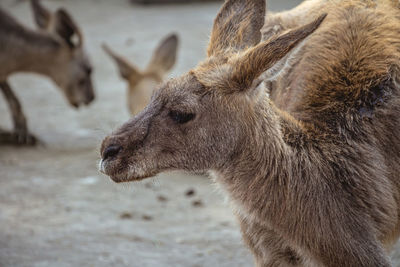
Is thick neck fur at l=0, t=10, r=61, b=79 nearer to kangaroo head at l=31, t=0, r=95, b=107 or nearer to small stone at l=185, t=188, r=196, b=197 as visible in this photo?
kangaroo head at l=31, t=0, r=95, b=107

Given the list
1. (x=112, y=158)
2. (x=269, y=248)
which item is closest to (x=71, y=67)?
(x=112, y=158)

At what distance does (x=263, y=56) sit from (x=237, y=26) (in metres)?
0.62

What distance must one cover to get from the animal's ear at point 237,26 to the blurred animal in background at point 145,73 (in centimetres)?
373

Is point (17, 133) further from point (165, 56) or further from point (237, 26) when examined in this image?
point (237, 26)

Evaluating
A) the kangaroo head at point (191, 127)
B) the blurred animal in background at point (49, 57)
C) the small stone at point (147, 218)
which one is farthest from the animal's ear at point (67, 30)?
the kangaroo head at point (191, 127)

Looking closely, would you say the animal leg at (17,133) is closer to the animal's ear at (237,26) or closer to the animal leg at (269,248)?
the animal's ear at (237,26)

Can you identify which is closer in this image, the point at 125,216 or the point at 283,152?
the point at 283,152

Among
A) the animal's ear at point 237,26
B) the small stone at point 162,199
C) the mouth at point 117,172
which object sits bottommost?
the small stone at point 162,199

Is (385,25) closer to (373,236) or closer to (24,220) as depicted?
(373,236)

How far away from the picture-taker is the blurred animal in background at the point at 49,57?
26.5 ft

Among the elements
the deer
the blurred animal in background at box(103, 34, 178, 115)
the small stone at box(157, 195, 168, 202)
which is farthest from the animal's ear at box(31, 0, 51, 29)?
the deer

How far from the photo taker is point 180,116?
324 centimetres

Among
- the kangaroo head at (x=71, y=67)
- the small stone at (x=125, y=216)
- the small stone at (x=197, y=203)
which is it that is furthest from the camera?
the kangaroo head at (x=71, y=67)

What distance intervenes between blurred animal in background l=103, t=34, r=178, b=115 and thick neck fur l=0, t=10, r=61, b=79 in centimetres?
83
